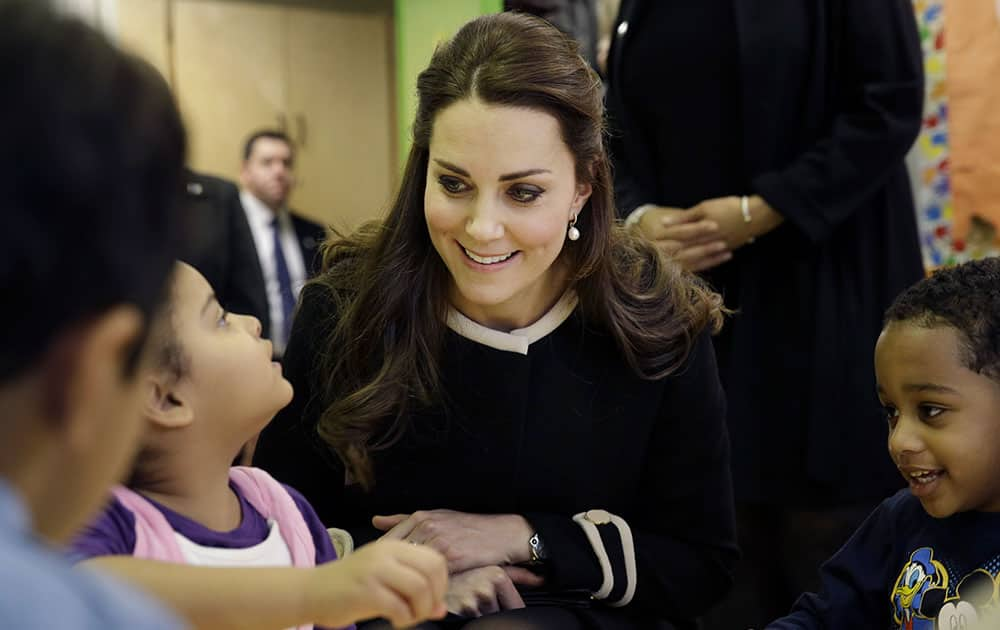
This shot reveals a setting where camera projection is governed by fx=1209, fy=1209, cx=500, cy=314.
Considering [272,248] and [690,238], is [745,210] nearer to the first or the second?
[690,238]

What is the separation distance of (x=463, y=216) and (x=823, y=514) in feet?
3.09

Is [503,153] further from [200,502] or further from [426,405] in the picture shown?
[200,502]

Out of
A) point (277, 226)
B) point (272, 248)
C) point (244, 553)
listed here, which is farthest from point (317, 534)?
point (277, 226)

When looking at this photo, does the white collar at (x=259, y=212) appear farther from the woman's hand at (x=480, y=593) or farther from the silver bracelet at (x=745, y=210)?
the woman's hand at (x=480, y=593)

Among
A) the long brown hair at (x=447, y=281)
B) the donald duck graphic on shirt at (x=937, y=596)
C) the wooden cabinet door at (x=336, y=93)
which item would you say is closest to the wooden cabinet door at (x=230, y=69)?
the wooden cabinet door at (x=336, y=93)

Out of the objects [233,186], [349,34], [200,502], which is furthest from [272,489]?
[349,34]

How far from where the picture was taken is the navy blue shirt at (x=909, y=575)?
132cm

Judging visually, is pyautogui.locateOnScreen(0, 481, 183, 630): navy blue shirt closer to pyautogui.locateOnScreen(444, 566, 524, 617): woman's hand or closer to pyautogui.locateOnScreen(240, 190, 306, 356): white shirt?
pyautogui.locateOnScreen(444, 566, 524, 617): woman's hand

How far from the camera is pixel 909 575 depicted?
4.58 ft

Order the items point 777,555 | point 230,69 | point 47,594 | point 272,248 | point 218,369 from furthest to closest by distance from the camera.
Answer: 1. point 230,69
2. point 272,248
3. point 777,555
4. point 218,369
5. point 47,594

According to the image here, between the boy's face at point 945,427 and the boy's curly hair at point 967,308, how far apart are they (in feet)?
0.04

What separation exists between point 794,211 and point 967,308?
63cm

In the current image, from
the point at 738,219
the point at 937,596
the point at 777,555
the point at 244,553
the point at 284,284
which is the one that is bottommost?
the point at 777,555

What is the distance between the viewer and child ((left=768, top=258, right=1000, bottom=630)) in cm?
135
